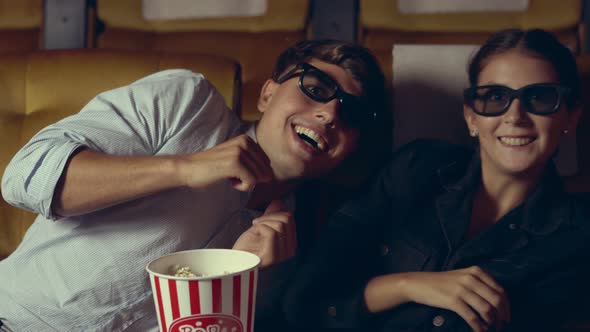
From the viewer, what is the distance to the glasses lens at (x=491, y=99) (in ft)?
3.74

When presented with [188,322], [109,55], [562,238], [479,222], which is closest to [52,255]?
[188,322]

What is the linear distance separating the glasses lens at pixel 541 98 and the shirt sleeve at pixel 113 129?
0.57 metres

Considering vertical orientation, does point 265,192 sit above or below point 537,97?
below

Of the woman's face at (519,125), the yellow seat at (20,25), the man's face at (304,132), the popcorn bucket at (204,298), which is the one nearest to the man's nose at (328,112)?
the man's face at (304,132)

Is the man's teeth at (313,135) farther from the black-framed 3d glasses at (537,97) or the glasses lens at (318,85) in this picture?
the black-framed 3d glasses at (537,97)

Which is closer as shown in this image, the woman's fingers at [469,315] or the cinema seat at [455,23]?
the woman's fingers at [469,315]

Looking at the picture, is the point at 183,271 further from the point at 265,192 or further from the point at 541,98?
the point at 541,98

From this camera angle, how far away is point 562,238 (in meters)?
1.13

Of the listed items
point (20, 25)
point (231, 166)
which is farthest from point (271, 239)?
point (20, 25)

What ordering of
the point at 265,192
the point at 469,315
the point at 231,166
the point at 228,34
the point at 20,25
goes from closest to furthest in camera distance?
the point at 231,166, the point at 469,315, the point at 265,192, the point at 228,34, the point at 20,25

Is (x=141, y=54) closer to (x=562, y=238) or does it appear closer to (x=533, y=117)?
(x=533, y=117)

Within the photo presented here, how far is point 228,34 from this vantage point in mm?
1818

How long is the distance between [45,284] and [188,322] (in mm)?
497

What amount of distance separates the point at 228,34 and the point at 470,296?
1124 mm
